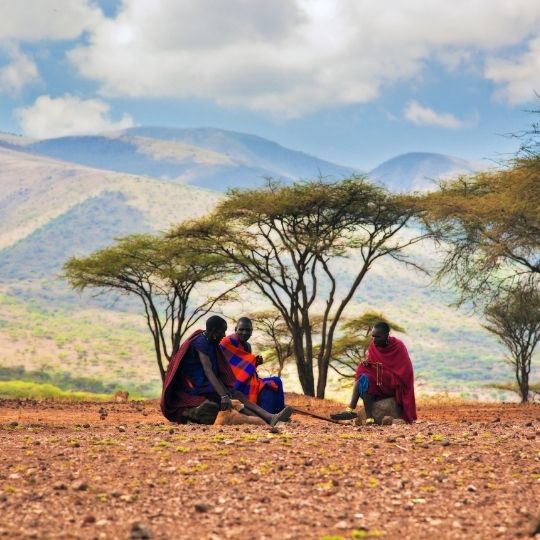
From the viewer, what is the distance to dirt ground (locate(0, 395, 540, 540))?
686 cm

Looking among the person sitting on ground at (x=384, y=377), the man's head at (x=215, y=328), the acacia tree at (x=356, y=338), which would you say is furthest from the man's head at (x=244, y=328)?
the acacia tree at (x=356, y=338)

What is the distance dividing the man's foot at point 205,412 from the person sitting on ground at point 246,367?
457 millimetres

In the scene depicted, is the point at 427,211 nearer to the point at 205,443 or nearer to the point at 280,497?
the point at 205,443

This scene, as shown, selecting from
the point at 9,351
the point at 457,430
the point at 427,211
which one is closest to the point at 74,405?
the point at 427,211

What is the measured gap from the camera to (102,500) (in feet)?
24.8

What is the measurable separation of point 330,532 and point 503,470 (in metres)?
2.98

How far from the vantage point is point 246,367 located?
526 inches

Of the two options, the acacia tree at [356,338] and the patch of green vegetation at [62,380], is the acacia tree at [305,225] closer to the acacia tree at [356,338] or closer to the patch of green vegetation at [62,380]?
the acacia tree at [356,338]

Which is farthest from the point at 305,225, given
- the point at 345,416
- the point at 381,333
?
the point at 381,333

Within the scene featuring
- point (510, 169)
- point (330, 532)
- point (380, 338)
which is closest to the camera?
point (330, 532)

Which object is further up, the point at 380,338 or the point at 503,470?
the point at 380,338

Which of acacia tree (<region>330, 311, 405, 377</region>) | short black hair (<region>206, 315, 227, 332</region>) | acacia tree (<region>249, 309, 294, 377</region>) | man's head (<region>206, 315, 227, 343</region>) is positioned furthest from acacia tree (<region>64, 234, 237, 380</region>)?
short black hair (<region>206, 315, 227, 332</region>)

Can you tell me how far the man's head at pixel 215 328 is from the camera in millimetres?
12648

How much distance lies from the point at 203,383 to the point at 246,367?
68 cm
